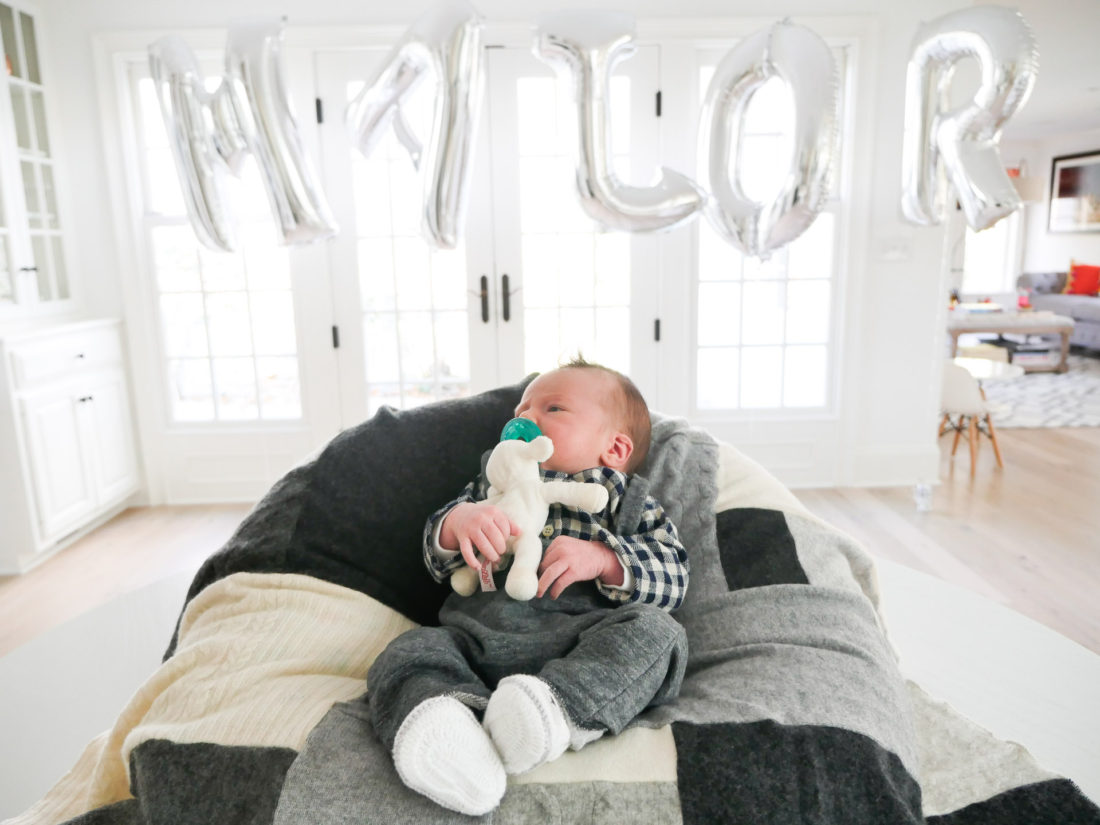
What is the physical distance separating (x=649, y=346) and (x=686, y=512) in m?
2.43

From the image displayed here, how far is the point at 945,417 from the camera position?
4430 mm

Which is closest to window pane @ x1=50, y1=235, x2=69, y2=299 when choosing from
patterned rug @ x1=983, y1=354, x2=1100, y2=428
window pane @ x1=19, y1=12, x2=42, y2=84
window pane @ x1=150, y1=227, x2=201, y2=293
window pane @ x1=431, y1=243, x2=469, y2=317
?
window pane @ x1=150, y1=227, x2=201, y2=293

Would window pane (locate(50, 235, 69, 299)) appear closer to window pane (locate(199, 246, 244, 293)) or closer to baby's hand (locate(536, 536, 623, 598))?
window pane (locate(199, 246, 244, 293))

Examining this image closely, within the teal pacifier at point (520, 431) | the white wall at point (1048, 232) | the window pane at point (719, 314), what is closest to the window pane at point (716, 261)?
the window pane at point (719, 314)

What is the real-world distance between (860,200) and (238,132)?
10.5 ft

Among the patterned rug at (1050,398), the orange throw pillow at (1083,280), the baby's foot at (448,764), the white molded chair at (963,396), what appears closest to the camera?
the baby's foot at (448,764)

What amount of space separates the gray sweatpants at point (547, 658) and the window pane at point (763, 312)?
279 cm

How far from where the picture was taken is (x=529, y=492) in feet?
3.46

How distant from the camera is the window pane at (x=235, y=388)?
3705mm

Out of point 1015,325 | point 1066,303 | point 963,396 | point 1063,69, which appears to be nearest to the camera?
point 963,396

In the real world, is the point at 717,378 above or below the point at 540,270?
below

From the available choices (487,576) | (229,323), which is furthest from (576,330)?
(487,576)

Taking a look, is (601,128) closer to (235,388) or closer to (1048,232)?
(235,388)

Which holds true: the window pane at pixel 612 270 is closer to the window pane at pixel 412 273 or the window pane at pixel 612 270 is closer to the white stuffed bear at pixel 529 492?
the window pane at pixel 412 273
